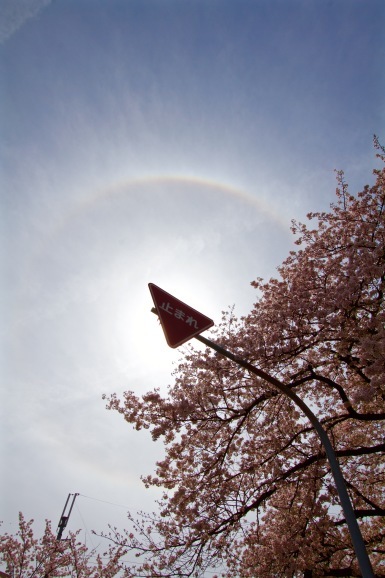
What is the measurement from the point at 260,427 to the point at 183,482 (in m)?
2.69

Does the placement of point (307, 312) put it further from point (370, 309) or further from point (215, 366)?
point (215, 366)

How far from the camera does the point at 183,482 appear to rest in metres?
9.05

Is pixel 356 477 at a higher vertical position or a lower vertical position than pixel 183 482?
higher

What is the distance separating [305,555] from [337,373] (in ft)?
16.1

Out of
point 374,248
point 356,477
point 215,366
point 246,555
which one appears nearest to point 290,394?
point 215,366

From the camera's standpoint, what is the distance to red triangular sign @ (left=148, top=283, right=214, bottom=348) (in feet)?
13.8

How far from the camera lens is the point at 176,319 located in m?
4.27

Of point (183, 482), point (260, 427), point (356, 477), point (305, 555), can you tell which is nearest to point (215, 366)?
point (260, 427)

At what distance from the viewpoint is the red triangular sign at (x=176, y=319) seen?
4207 mm

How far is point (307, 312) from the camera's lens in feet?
31.6

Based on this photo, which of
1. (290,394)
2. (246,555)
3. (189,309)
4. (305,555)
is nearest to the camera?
(189,309)

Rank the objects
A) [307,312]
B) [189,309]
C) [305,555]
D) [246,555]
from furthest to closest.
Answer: [246,555]
[307,312]
[305,555]
[189,309]

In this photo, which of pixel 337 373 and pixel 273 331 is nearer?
pixel 273 331

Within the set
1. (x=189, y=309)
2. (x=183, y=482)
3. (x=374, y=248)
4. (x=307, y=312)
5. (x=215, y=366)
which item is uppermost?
(x=374, y=248)
